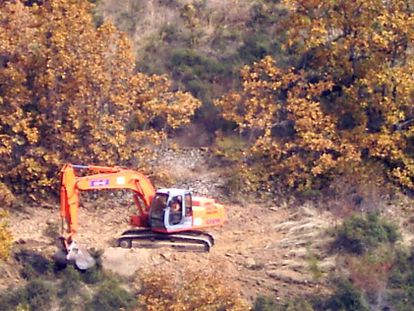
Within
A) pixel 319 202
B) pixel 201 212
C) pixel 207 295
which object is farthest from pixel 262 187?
pixel 207 295

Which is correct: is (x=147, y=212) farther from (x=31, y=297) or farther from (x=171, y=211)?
(x=31, y=297)

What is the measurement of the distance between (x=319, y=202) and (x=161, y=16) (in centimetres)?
903

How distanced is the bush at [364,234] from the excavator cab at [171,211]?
3417mm

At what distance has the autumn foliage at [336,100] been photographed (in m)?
A: 32.0

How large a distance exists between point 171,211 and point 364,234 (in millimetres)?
4288

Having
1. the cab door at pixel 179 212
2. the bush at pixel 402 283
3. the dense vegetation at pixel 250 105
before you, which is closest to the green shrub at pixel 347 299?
the bush at pixel 402 283

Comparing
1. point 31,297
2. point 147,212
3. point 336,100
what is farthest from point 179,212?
point 336,100

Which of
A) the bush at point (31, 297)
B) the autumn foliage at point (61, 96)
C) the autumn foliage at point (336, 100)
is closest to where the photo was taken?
the bush at point (31, 297)

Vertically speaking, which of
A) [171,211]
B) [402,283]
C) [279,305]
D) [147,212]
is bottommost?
[279,305]

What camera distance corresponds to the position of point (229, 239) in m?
30.6

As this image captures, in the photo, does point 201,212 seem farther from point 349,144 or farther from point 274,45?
point 274,45

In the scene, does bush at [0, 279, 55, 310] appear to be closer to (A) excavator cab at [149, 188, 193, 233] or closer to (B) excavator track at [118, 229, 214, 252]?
(B) excavator track at [118, 229, 214, 252]

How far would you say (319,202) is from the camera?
104 feet

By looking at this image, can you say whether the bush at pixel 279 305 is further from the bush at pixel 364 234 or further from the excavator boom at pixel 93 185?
the excavator boom at pixel 93 185
